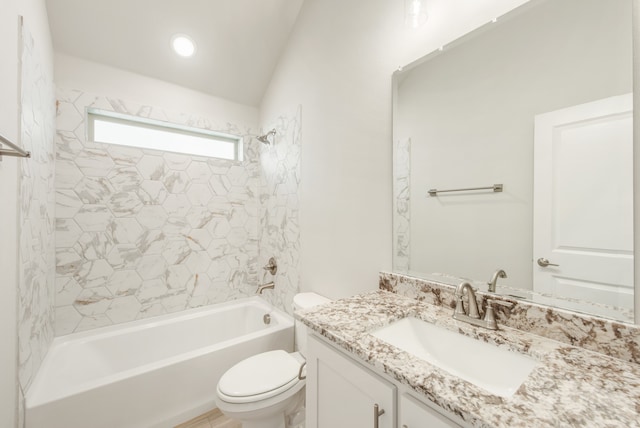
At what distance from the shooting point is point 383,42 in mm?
1339

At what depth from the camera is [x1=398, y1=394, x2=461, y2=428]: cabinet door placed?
1.88 ft

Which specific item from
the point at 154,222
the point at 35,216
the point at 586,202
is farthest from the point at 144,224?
the point at 586,202

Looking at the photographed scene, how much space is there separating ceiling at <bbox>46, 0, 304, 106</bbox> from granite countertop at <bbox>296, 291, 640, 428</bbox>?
2.23 m

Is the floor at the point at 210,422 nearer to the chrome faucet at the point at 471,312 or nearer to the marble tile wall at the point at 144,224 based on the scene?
the marble tile wall at the point at 144,224

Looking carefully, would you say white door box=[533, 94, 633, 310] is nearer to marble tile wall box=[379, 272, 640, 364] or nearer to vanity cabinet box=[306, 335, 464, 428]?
marble tile wall box=[379, 272, 640, 364]

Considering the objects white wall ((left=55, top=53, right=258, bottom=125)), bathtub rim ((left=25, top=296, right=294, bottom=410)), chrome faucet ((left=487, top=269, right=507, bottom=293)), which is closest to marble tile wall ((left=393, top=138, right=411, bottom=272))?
chrome faucet ((left=487, top=269, right=507, bottom=293))

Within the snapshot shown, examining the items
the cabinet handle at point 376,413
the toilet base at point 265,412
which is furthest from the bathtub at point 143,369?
the cabinet handle at point 376,413

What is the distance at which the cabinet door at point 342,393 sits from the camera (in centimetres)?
70

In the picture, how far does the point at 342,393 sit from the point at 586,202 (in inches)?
37.7

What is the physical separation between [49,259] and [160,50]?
166 centimetres

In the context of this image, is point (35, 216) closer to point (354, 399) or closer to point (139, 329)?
point (139, 329)

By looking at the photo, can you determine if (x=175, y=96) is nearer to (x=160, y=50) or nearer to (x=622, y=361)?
(x=160, y=50)

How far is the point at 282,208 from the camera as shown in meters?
2.27

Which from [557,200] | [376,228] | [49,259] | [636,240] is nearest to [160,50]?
[49,259]
